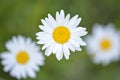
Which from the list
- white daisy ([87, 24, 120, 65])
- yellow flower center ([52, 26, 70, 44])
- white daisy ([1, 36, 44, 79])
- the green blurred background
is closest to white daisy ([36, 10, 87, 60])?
yellow flower center ([52, 26, 70, 44])

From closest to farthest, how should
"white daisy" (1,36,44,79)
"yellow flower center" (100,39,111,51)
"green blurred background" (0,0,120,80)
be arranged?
"white daisy" (1,36,44,79) < "green blurred background" (0,0,120,80) < "yellow flower center" (100,39,111,51)

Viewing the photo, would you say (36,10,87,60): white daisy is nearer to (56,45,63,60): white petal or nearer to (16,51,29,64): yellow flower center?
(56,45,63,60): white petal

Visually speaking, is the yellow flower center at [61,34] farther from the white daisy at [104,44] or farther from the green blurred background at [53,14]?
the white daisy at [104,44]

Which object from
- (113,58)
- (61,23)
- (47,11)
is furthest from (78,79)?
(61,23)

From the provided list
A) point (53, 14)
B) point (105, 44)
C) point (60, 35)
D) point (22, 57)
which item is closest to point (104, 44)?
point (105, 44)

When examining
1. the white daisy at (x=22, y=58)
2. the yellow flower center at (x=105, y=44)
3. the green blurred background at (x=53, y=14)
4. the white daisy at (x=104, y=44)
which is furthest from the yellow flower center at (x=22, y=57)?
the yellow flower center at (x=105, y=44)

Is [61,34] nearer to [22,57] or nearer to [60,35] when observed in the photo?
[60,35]

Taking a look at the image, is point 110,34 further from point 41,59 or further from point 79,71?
point 41,59
